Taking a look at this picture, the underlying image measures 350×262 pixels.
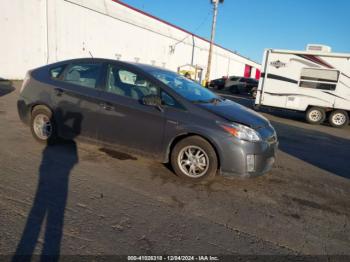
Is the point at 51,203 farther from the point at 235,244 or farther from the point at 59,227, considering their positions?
the point at 235,244

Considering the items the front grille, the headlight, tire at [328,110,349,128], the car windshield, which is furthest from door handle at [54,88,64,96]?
tire at [328,110,349,128]

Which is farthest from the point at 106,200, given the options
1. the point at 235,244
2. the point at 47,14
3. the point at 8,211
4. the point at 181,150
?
the point at 47,14

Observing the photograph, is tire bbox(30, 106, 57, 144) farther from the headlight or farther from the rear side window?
the headlight

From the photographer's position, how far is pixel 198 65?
34.2m

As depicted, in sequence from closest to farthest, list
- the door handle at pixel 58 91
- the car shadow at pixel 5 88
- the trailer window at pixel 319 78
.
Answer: the door handle at pixel 58 91
the car shadow at pixel 5 88
the trailer window at pixel 319 78

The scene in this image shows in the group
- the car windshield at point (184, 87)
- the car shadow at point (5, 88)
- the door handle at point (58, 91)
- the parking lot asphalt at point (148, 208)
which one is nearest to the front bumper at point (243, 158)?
the parking lot asphalt at point (148, 208)

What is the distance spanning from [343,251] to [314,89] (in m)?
10.8

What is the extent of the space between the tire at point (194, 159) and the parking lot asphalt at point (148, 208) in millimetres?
150

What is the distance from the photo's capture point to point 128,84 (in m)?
4.67

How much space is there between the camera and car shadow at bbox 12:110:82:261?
102 inches

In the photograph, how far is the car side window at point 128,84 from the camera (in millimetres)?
4523

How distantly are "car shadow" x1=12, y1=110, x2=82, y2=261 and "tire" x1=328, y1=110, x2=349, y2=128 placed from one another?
11.1 m

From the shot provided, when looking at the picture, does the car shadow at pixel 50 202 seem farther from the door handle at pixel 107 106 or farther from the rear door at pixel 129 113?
the rear door at pixel 129 113

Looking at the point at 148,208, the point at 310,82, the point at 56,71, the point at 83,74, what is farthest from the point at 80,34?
the point at 148,208
